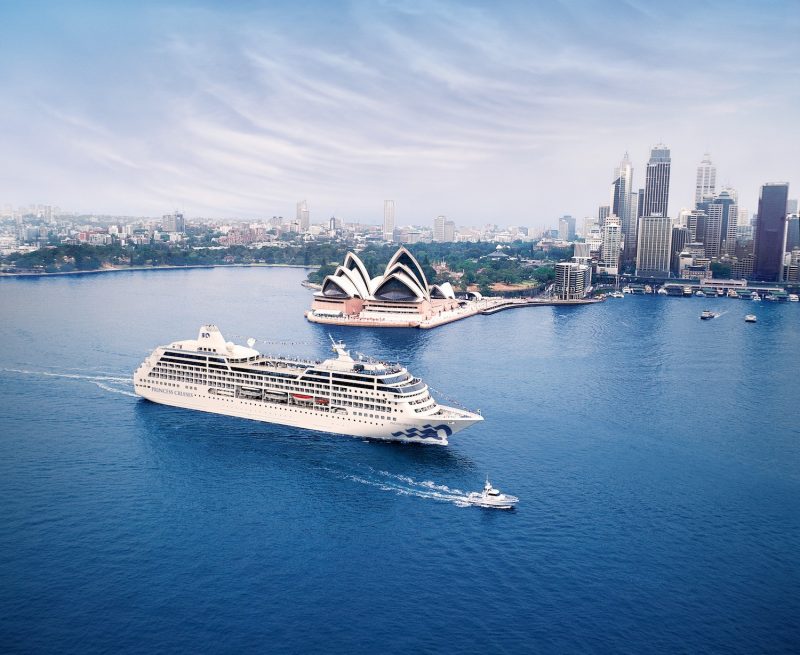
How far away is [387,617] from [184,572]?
3.31m

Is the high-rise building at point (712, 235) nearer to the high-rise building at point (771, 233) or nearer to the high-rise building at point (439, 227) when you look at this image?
the high-rise building at point (771, 233)

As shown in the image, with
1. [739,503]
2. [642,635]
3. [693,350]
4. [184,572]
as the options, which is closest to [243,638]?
[184,572]

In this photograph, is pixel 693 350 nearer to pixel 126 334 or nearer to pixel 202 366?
pixel 202 366

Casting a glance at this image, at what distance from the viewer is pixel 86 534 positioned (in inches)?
466

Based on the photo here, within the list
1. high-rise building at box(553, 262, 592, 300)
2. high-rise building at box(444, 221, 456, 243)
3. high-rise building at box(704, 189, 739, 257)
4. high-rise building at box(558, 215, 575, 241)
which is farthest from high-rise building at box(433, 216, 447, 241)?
high-rise building at box(553, 262, 592, 300)

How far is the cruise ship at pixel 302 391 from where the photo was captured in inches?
650

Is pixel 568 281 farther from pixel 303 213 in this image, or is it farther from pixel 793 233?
pixel 303 213

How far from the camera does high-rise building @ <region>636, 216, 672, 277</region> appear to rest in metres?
70.1

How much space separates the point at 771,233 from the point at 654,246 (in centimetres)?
1076

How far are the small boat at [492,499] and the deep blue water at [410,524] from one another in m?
0.25

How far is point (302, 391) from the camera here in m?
17.6

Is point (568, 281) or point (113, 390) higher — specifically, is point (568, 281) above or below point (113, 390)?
above

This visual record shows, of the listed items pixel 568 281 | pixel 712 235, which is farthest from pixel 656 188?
pixel 568 281

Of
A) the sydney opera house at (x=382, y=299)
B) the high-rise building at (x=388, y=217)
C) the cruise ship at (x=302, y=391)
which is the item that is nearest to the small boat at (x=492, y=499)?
the cruise ship at (x=302, y=391)
